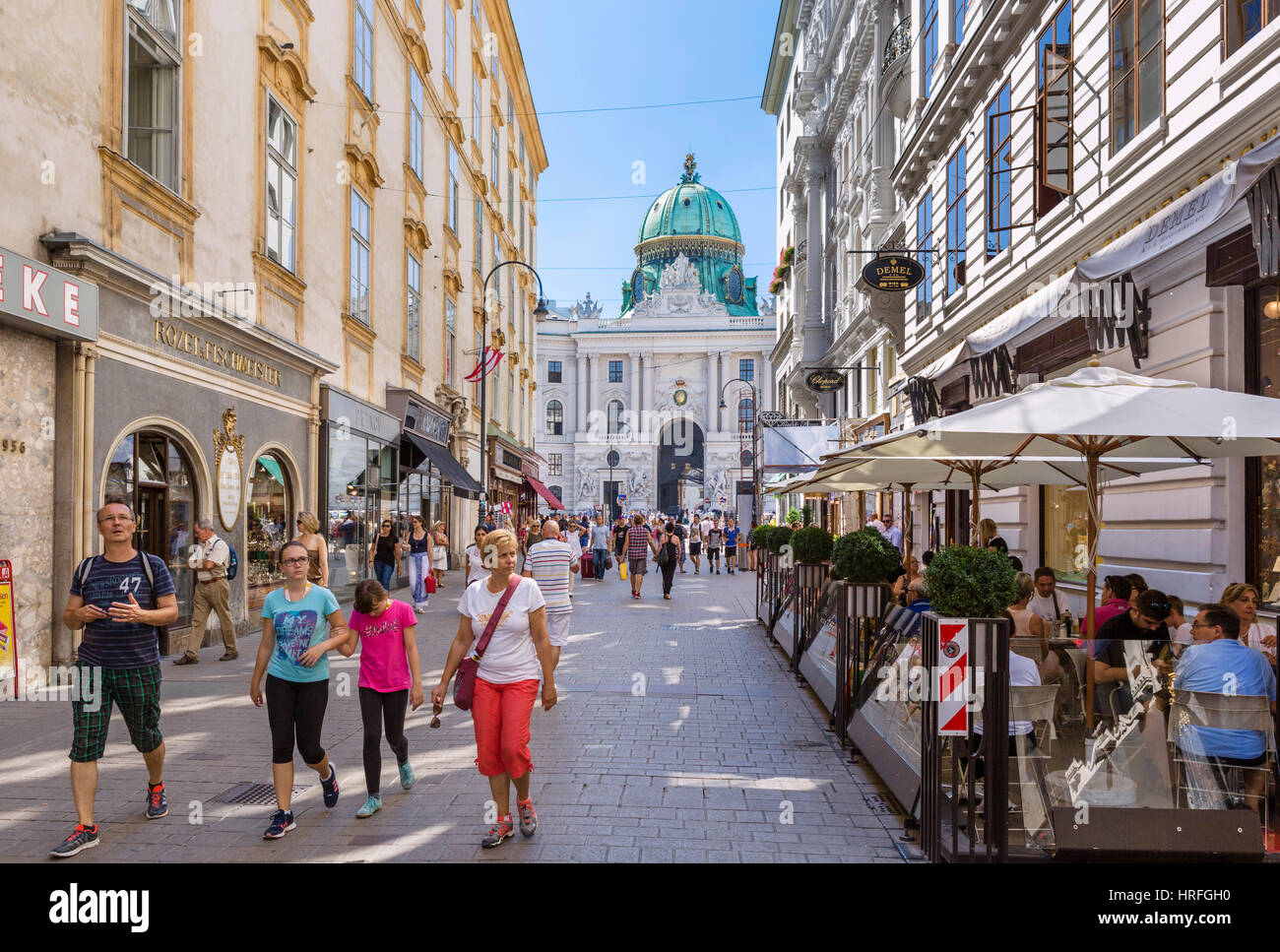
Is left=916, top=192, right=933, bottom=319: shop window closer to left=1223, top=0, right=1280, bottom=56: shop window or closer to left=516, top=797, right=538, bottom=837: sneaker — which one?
left=1223, top=0, right=1280, bottom=56: shop window

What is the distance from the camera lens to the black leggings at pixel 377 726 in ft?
18.5

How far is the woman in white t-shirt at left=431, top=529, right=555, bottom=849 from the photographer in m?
5.16

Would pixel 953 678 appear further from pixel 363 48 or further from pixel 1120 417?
pixel 363 48

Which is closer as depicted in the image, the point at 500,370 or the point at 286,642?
the point at 286,642

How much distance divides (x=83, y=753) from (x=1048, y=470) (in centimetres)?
907

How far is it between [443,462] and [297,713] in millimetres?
17878

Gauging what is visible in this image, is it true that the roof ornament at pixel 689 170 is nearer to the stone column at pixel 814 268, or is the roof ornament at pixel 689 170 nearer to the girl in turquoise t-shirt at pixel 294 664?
the stone column at pixel 814 268

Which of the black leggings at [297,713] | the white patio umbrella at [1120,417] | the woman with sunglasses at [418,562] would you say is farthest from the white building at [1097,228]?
the woman with sunglasses at [418,562]

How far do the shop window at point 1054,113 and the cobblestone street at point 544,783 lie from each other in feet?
26.2

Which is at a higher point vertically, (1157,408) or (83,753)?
(1157,408)

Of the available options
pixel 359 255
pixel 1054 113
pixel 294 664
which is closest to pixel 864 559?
pixel 294 664

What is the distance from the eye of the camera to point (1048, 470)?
10102 mm
